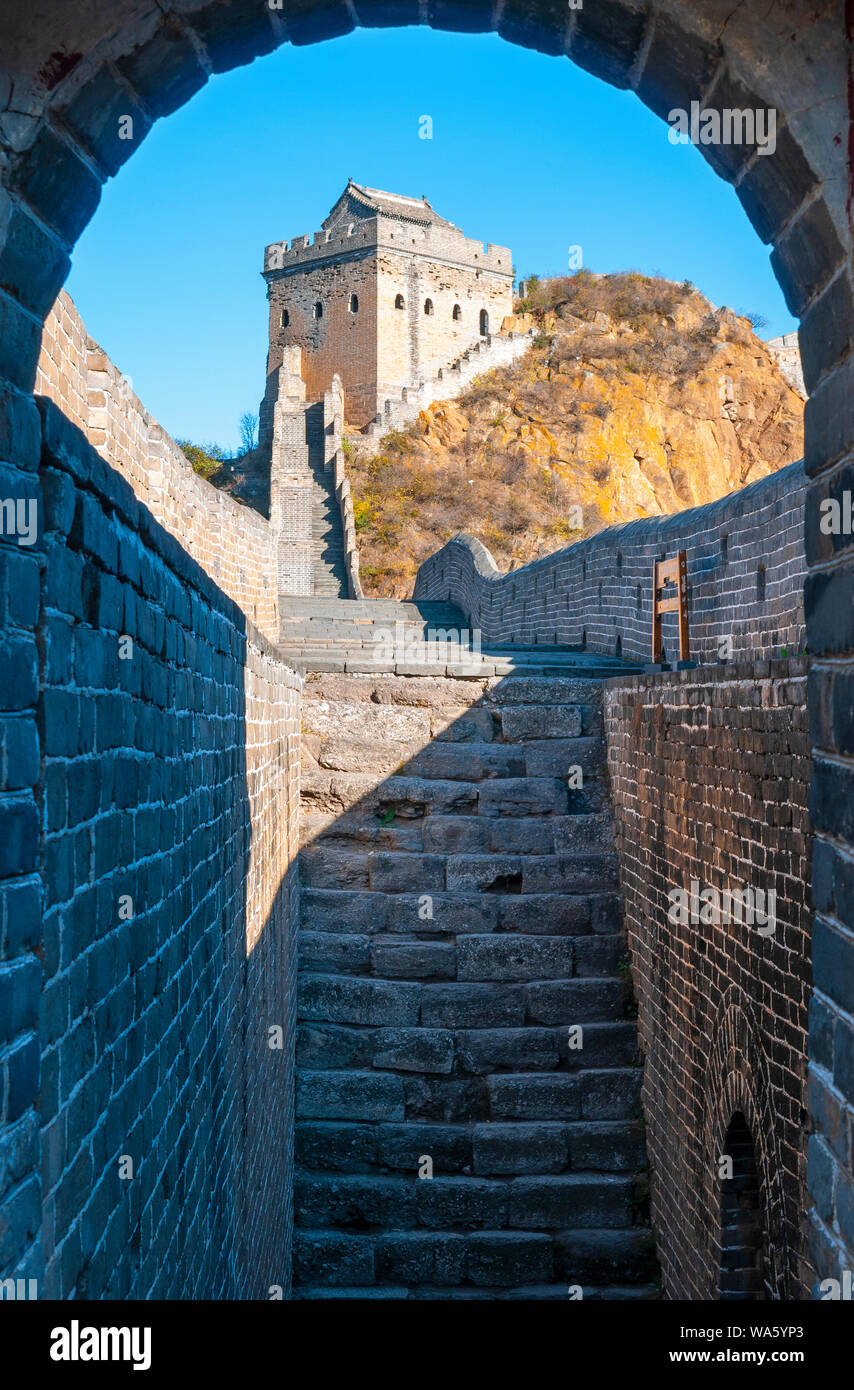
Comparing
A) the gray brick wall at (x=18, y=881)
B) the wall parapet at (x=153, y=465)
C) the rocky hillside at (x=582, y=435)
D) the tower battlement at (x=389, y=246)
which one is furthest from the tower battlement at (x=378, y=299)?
the gray brick wall at (x=18, y=881)

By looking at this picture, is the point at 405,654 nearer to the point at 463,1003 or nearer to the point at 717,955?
the point at 463,1003

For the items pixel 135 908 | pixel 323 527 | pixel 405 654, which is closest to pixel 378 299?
pixel 323 527

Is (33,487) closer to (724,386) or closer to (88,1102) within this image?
(88,1102)

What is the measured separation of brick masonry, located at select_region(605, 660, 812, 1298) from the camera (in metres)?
4.77

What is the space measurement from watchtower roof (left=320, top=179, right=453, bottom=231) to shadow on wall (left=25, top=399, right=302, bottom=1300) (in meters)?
44.5

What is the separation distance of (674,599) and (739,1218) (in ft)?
15.6

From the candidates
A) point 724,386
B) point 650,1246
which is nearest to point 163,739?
point 650,1246

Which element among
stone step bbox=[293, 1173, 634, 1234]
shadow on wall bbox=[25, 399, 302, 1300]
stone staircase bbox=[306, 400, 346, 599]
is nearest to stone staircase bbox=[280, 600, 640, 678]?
stone step bbox=[293, 1173, 634, 1234]

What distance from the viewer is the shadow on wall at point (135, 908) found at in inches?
86.9

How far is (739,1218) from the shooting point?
5.77 m

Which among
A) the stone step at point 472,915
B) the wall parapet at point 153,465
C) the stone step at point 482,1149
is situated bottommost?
the stone step at point 482,1149

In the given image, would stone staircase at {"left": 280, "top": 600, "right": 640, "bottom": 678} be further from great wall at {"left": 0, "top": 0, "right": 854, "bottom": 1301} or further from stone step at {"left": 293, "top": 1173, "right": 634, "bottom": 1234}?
stone step at {"left": 293, "top": 1173, "right": 634, "bottom": 1234}

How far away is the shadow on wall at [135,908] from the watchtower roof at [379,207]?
44.5 metres

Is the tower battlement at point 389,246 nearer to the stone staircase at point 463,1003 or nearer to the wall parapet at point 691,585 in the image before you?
the wall parapet at point 691,585
